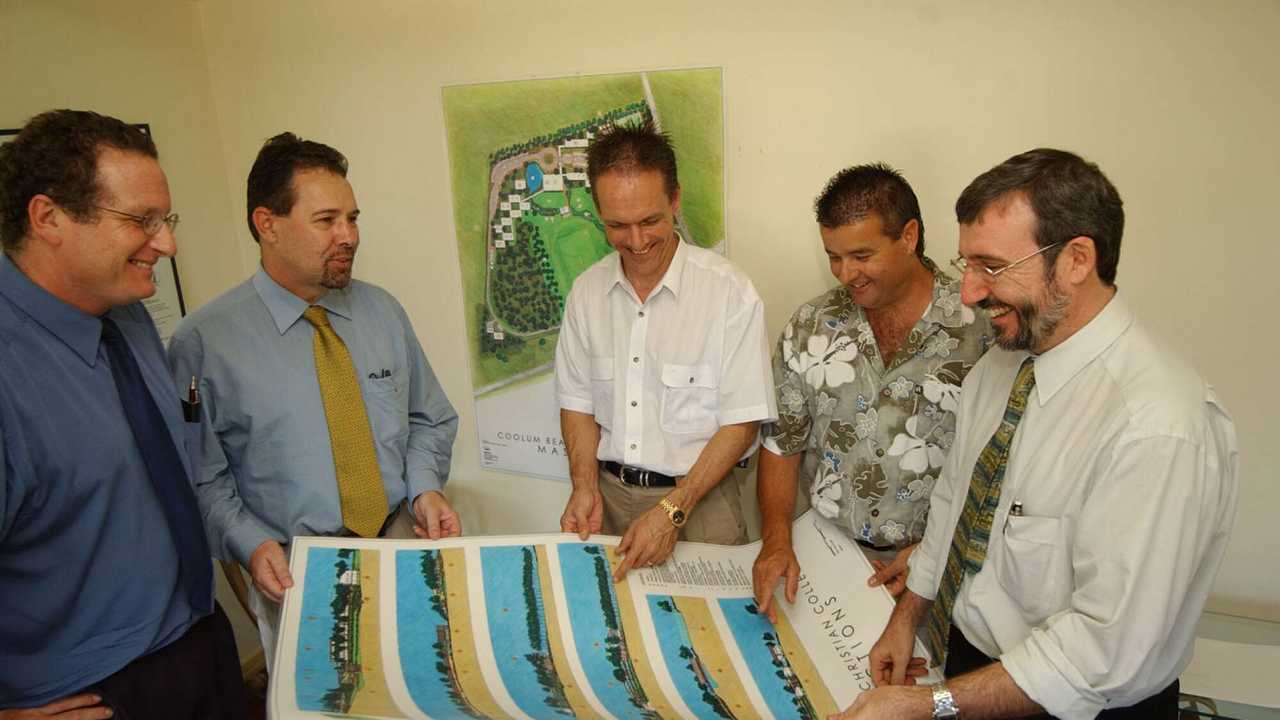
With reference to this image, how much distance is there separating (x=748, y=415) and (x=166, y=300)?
6.49ft

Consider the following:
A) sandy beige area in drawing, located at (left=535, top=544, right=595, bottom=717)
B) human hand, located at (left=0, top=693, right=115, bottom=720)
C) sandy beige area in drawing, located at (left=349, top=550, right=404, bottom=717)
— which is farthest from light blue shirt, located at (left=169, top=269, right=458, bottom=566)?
sandy beige area in drawing, located at (left=535, top=544, right=595, bottom=717)

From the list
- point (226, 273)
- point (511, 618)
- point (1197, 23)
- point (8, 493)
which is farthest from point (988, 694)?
point (226, 273)

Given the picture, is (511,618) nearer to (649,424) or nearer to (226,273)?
(649,424)

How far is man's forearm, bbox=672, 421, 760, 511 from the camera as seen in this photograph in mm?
1802

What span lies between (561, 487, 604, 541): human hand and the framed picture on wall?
1525 millimetres

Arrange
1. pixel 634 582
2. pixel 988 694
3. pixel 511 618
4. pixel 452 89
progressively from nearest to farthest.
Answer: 1. pixel 988 694
2. pixel 511 618
3. pixel 634 582
4. pixel 452 89

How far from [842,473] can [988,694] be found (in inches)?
26.3

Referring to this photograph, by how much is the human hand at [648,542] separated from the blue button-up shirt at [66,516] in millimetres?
819

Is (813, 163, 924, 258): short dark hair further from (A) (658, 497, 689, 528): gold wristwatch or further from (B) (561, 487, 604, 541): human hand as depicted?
(B) (561, 487, 604, 541): human hand

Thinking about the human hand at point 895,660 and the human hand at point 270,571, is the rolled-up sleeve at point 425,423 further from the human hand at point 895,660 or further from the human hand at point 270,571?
the human hand at point 895,660

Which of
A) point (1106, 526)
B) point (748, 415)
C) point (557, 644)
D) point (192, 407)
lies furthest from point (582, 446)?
point (1106, 526)

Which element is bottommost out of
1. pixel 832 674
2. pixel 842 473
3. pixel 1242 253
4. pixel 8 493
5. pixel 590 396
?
pixel 832 674

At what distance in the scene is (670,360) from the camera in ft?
6.24

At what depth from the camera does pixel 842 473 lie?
1768 millimetres
